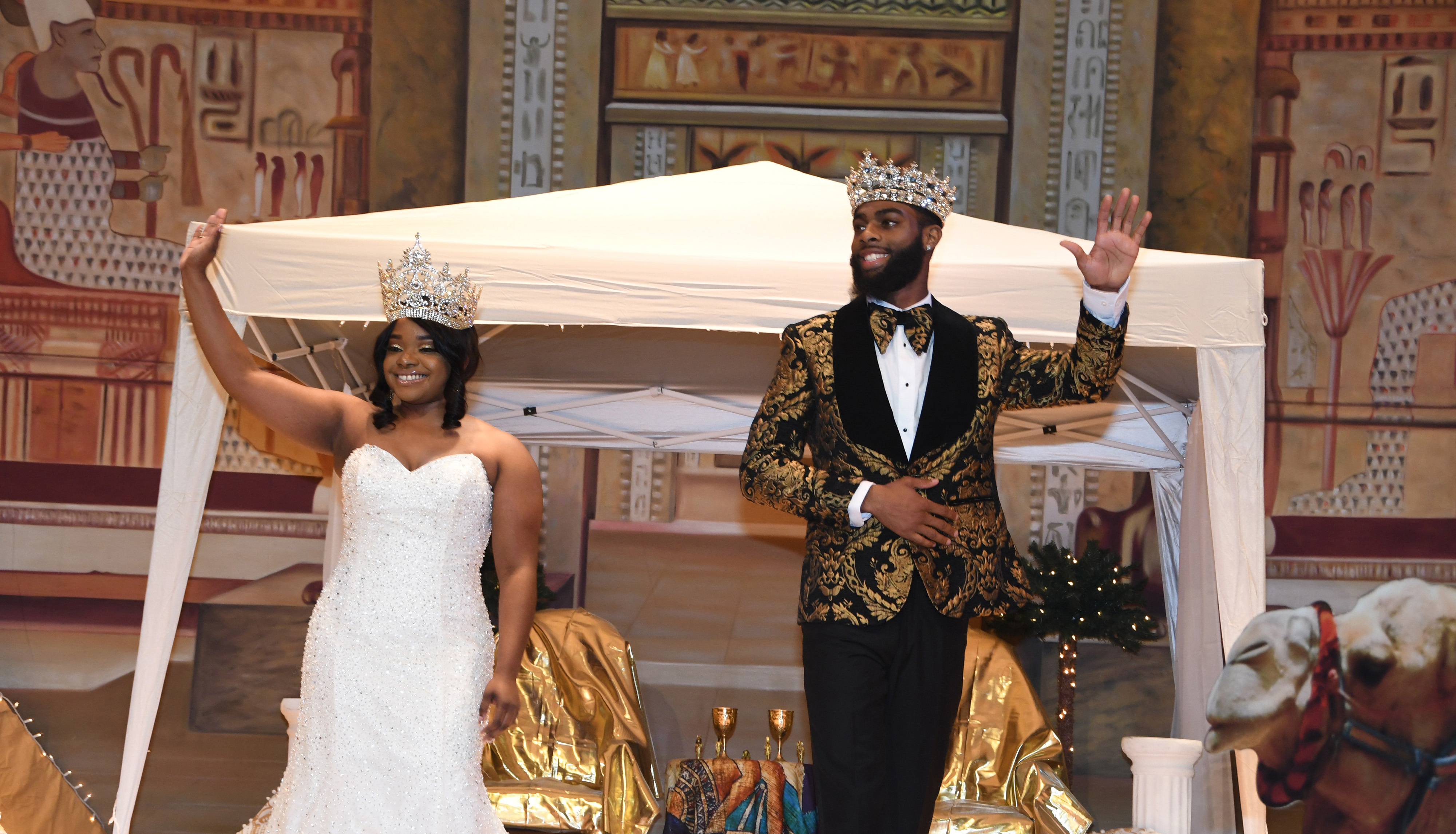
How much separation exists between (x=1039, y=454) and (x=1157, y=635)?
168 cm

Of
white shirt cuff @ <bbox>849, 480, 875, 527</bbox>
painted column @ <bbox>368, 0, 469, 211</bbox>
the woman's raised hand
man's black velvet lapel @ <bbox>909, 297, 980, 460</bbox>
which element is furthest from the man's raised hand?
painted column @ <bbox>368, 0, 469, 211</bbox>

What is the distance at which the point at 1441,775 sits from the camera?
2668mm

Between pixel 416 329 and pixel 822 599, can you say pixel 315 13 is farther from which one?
pixel 822 599

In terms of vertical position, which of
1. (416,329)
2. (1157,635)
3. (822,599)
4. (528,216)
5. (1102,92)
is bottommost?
(1157,635)

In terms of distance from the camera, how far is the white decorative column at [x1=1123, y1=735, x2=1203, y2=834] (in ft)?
13.3

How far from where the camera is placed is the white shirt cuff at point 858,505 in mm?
2389

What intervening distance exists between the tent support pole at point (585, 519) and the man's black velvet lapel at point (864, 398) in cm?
480

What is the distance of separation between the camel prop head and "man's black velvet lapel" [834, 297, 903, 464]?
938 millimetres

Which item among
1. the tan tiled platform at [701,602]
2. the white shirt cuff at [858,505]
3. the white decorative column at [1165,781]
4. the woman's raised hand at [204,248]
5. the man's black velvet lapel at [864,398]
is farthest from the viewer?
the tan tiled platform at [701,602]

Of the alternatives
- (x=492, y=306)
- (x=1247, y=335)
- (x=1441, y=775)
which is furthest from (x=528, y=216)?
(x=1441, y=775)

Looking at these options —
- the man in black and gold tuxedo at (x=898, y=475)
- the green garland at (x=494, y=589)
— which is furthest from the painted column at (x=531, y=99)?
the man in black and gold tuxedo at (x=898, y=475)

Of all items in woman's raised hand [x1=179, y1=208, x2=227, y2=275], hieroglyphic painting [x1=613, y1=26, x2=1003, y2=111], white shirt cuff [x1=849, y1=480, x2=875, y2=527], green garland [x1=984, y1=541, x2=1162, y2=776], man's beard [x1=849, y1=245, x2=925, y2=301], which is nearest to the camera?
white shirt cuff [x1=849, y1=480, x2=875, y2=527]

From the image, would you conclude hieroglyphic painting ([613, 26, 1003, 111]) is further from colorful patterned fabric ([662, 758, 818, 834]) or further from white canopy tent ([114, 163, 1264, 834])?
colorful patterned fabric ([662, 758, 818, 834])

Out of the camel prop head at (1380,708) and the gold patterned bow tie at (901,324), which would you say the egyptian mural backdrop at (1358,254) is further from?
the gold patterned bow tie at (901,324)
